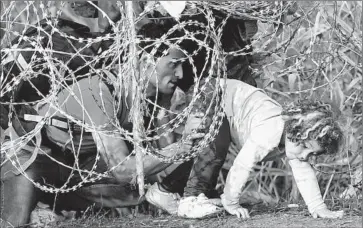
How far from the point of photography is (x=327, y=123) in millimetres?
5809

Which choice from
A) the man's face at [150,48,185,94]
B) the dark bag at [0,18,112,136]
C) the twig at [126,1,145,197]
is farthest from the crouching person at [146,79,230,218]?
the dark bag at [0,18,112,136]

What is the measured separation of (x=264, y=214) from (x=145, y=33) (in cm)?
182

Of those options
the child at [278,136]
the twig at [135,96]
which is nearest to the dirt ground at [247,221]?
the child at [278,136]

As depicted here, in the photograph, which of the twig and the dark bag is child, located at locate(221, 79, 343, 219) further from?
the dark bag

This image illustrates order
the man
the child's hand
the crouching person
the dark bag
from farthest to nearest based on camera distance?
the dark bag < the man < the crouching person < the child's hand

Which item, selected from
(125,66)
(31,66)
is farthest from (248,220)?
(31,66)

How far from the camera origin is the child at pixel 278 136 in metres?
5.82

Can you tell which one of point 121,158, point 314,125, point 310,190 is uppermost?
point 314,125

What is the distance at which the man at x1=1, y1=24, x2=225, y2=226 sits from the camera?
6496mm

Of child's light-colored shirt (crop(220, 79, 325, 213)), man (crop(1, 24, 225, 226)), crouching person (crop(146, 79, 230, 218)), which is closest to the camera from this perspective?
child's light-colored shirt (crop(220, 79, 325, 213))

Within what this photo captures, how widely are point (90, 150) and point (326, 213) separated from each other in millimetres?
2172

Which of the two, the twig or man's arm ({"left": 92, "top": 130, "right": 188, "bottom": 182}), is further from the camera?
man's arm ({"left": 92, "top": 130, "right": 188, "bottom": 182})

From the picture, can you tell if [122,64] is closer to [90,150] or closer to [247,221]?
[90,150]

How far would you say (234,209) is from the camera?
242 inches
